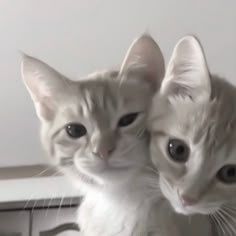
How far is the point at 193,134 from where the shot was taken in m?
0.88

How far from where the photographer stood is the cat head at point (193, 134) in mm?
851

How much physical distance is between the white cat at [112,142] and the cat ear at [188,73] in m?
0.05

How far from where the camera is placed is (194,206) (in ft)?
2.75

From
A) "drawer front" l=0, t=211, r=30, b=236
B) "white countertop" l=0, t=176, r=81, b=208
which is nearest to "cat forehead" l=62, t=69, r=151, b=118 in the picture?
"white countertop" l=0, t=176, r=81, b=208

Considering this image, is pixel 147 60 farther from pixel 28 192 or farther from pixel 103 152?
pixel 28 192

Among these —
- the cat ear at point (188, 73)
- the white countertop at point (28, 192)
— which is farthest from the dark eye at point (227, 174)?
the white countertop at point (28, 192)

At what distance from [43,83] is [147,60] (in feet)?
0.63

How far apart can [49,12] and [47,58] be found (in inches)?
8.8

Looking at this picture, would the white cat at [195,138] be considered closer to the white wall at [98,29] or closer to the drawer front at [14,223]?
the white wall at [98,29]

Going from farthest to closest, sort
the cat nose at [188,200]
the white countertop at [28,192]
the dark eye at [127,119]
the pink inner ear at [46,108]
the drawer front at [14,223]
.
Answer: the drawer front at [14,223] → the white countertop at [28,192] → the pink inner ear at [46,108] → the dark eye at [127,119] → the cat nose at [188,200]

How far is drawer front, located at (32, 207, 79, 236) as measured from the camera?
6.97 ft

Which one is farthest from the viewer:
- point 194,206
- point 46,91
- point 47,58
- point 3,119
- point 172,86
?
point 3,119

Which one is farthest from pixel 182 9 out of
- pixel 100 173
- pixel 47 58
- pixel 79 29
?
pixel 100 173

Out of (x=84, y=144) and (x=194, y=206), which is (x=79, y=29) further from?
(x=194, y=206)
